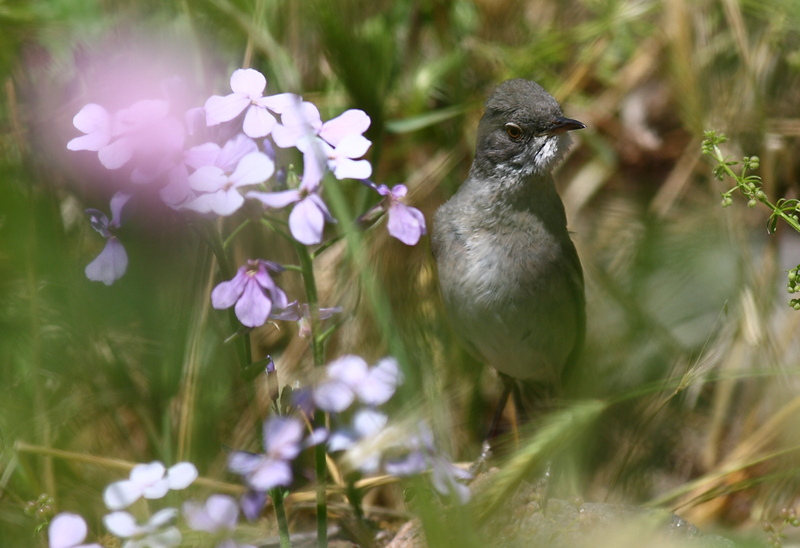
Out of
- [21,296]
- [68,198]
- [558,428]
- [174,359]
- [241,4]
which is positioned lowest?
[558,428]

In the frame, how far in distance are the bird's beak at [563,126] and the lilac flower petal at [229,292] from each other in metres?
1.44

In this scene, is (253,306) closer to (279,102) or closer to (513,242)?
(279,102)

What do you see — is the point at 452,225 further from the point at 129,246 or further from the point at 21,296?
the point at 21,296

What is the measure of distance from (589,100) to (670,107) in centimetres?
54

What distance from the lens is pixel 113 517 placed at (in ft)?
4.81

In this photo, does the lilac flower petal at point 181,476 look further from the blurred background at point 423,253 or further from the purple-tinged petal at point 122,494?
the blurred background at point 423,253

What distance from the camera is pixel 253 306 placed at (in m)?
1.48

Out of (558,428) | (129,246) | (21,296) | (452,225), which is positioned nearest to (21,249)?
(21,296)

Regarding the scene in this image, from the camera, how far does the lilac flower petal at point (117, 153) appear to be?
1.50 m

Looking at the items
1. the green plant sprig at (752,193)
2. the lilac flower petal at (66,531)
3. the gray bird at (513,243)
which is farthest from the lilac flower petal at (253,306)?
the gray bird at (513,243)

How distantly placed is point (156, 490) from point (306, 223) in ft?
2.00

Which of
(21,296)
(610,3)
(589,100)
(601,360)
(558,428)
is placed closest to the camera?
(558,428)

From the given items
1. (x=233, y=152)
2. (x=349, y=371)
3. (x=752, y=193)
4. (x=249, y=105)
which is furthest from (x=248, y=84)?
(x=752, y=193)

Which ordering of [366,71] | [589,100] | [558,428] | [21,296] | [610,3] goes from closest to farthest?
[558,428]
[21,296]
[366,71]
[610,3]
[589,100]
